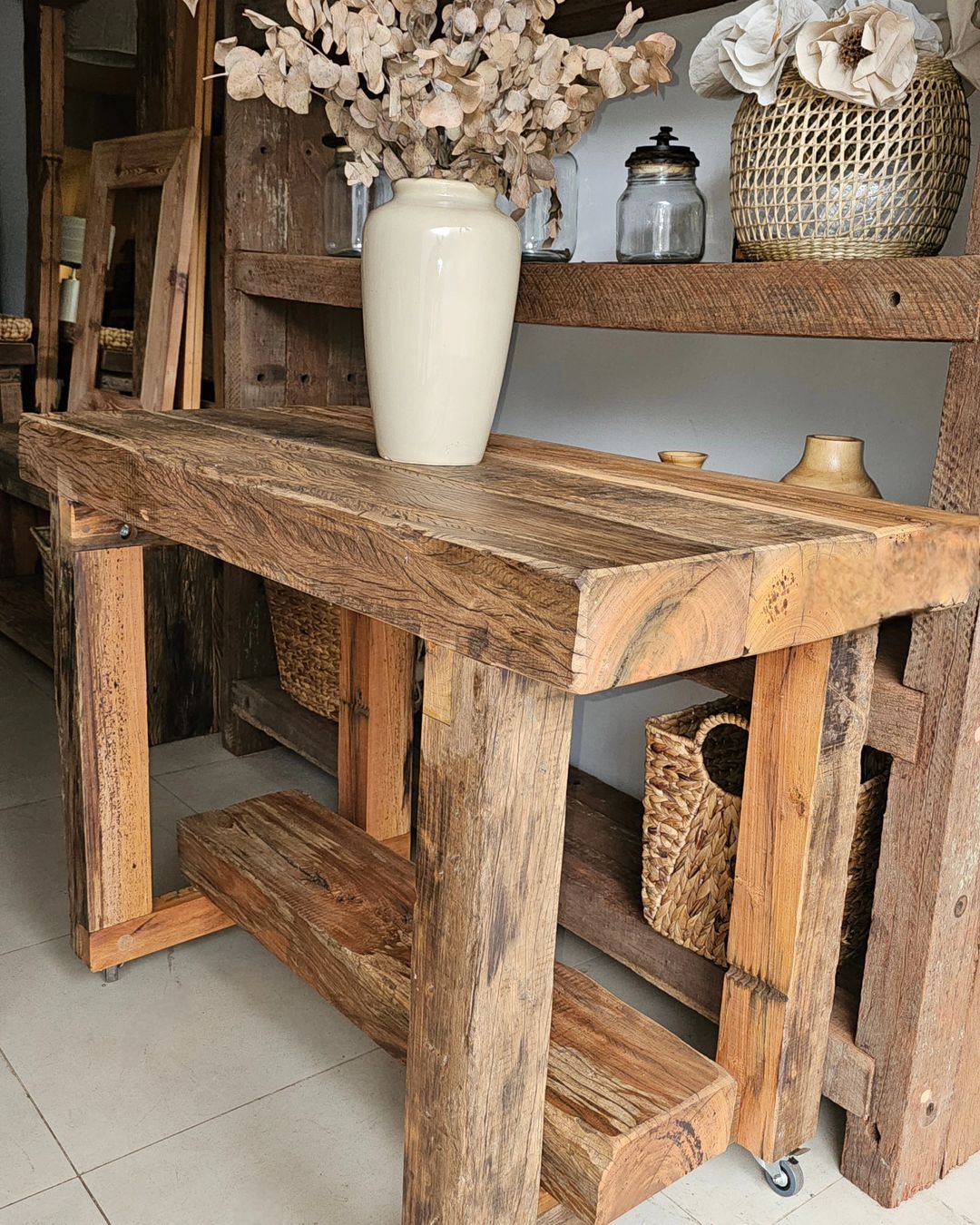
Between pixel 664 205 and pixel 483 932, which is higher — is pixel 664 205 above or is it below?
above

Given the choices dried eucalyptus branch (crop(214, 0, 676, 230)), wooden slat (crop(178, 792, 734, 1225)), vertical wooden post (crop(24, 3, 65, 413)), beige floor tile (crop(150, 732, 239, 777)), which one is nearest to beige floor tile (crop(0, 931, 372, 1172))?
wooden slat (crop(178, 792, 734, 1225))

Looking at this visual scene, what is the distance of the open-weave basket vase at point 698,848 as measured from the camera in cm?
145

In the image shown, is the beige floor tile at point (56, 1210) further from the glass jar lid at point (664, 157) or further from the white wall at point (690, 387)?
the glass jar lid at point (664, 157)

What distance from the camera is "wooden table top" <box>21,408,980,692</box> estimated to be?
0.84 meters

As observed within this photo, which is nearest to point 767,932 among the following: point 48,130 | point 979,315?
point 979,315

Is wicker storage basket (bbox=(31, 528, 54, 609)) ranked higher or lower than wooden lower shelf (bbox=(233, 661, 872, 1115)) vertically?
higher

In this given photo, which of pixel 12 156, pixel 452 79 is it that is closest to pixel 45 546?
pixel 12 156

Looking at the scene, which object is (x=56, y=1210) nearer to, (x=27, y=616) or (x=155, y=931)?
(x=155, y=931)

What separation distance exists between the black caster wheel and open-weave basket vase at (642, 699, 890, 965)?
0.24 meters

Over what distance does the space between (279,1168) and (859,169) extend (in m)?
1.30

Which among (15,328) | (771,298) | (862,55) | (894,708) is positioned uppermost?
(862,55)

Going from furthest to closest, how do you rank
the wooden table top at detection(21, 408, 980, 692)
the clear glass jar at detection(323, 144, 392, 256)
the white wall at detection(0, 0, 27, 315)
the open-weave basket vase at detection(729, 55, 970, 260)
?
1. the white wall at detection(0, 0, 27, 315)
2. the clear glass jar at detection(323, 144, 392, 256)
3. the open-weave basket vase at detection(729, 55, 970, 260)
4. the wooden table top at detection(21, 408, 980, 692)

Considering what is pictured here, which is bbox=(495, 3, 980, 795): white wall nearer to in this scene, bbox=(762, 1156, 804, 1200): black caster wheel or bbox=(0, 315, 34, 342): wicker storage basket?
bbox=(762, 1156, 804, 1200): black caster wheel

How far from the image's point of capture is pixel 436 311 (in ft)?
4.14
